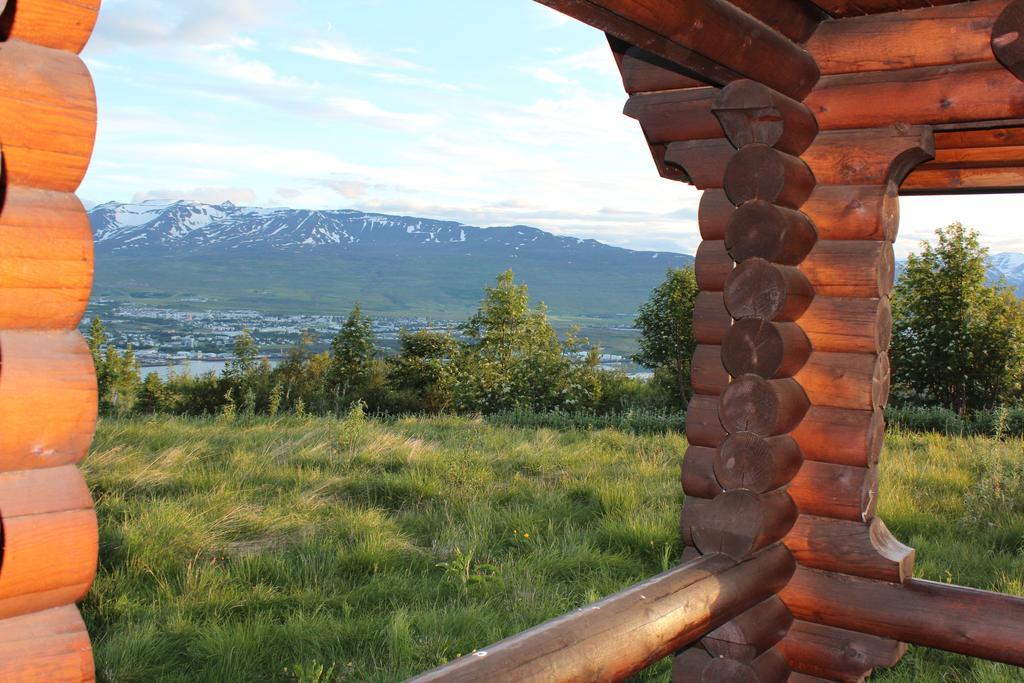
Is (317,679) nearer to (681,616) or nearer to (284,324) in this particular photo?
(681,616)

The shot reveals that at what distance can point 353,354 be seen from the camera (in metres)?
37.1

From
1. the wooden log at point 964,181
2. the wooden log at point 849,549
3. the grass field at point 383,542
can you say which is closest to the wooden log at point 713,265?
the wooden log at point 849,549

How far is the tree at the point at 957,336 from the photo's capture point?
20.8 meters

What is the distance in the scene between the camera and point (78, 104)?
141 centimetres

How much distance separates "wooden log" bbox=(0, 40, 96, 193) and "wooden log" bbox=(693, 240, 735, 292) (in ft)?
9.48

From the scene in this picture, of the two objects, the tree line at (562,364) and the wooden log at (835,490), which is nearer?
the wooden log at (835,490)

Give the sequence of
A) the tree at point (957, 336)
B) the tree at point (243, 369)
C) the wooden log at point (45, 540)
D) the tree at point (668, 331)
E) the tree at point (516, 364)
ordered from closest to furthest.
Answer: the wooden log at point (45, 540), the tree at point (957, 336), the tree at point (516, 364), the tree at point (668, 331), the tree at point (243, 369)

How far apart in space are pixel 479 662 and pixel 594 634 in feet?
1.57

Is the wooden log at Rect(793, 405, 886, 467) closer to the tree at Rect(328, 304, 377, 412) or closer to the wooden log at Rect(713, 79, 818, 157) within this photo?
the wooden log at Rect(713, 79, 818, 157)

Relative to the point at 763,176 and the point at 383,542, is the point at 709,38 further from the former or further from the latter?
the point at 383,542

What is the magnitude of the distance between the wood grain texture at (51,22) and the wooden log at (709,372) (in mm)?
2948

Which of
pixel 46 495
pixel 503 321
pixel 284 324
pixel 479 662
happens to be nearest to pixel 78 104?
pixel 46 495

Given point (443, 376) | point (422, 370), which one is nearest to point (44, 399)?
point (443, 376)

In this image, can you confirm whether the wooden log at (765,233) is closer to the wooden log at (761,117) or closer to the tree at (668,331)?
the wooden log at (761,117)
